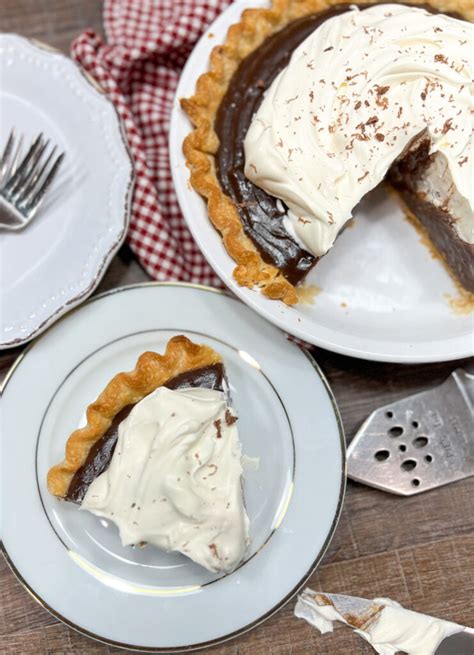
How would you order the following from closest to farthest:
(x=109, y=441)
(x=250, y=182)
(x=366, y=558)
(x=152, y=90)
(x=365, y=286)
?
(x=109, y=441), (x=250, y=182), (x=366, y=558), (x=365, y=286), (x=152, y=90)

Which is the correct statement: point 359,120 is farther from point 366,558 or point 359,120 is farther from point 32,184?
point 366,558

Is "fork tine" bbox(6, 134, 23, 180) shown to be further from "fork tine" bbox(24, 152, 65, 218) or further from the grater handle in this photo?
the grater handle

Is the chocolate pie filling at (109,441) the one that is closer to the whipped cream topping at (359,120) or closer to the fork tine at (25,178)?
the whipped cream topping at (359,120)

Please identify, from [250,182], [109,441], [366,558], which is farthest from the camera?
[366,558]

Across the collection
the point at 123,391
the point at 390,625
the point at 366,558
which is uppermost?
the point at 123,391

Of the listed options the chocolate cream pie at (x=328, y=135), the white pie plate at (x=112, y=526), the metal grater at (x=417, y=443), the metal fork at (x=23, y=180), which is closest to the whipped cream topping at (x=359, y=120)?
the chocolate cream pie at (x=328, y=135)

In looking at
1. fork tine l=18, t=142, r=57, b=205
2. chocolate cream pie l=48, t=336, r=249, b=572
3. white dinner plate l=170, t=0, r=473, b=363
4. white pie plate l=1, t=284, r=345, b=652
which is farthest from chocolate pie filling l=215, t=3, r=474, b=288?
fork tine l=18, t=142, r=57, b=205

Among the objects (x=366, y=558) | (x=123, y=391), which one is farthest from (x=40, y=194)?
(x=366, y=558)

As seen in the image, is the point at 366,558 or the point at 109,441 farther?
the point at 366,558
